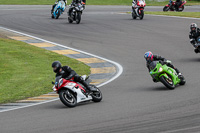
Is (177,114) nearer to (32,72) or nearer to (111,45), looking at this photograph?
(32,72)

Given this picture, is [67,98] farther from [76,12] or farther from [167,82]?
[76,12]

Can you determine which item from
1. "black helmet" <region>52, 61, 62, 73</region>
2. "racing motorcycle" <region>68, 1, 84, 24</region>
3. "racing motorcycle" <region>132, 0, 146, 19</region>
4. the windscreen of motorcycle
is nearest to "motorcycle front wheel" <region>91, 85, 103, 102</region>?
"black helmet" <region>52, 61, 62, 73</region>

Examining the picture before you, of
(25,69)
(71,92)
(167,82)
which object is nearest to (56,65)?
(71,92)

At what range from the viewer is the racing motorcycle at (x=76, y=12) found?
104 ft

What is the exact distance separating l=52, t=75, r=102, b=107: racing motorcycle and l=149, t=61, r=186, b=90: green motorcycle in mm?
2346

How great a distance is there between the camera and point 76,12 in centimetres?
3231

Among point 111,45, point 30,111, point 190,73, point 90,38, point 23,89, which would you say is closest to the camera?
point 30,111

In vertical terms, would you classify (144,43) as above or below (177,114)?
below

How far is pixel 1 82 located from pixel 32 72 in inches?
79.4

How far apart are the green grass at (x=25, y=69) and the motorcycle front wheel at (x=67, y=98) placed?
8.29 ft

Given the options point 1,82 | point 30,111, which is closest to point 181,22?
point 1,82

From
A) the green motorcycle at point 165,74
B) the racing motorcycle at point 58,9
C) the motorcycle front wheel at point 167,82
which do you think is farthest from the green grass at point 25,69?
the racing motorcycle at point 58,9

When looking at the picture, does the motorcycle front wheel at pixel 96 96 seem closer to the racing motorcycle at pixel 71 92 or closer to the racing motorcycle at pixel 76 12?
the racing motorcycle at pixel 71 92

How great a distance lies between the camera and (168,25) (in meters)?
31.4
